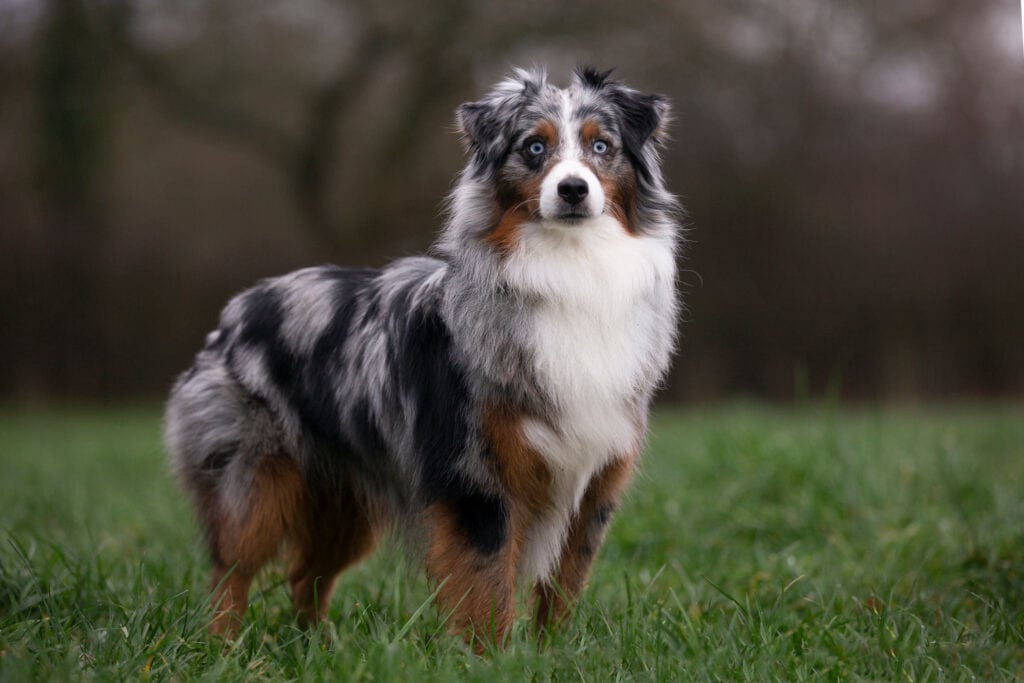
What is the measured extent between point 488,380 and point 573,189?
684mm

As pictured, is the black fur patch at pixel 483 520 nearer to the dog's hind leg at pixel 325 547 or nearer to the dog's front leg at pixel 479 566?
the dog's front leg at pixel 479 566

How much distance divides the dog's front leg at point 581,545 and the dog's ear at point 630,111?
1087mm

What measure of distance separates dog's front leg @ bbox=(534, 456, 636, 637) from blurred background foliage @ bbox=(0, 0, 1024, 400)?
9353 millimetres

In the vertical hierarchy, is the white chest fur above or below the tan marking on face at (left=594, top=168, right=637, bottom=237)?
below

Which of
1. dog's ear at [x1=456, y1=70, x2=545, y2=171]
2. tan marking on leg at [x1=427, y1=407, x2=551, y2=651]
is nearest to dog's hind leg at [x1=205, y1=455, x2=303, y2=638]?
tan marking on leg at [x1=427, y1=407, x2=551, y2=651]

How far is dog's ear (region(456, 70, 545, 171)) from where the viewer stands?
12.2 feet

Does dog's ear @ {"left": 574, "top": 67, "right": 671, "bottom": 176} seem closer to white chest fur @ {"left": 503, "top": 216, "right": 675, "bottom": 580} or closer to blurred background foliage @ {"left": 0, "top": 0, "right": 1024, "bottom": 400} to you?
white chest fur @ {"left": 503, "top": 216, "right": 675, "bottom": 580}

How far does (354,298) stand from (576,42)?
9701 mm

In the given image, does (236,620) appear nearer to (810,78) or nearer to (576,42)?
(576,42)

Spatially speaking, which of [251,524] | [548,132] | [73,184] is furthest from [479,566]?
[73,184]

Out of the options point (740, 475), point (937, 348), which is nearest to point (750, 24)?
point (937, 348)

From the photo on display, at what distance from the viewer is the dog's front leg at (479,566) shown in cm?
350

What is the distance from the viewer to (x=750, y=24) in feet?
44.1

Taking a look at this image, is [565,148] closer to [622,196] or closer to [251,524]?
[622,196]
